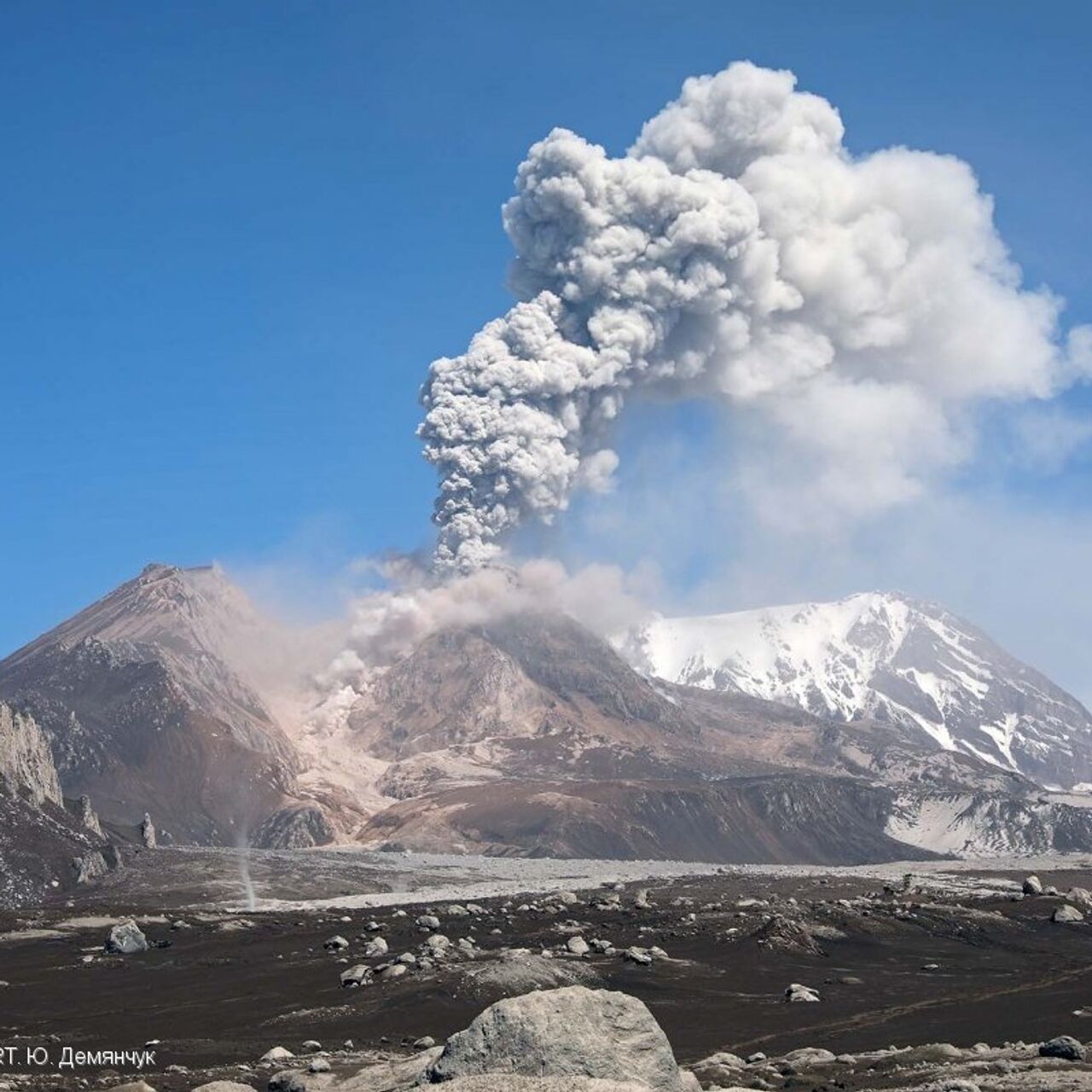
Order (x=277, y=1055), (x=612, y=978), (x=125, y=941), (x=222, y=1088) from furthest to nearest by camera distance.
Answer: (x=125, y=941)
(x=612, y=978)
(x=277, y=1055)
(x=222, y=1088)

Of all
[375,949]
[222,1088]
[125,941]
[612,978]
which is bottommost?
[612,978]

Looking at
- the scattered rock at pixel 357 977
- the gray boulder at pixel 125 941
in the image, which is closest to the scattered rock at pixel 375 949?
the scattered rock at pixel 357 977

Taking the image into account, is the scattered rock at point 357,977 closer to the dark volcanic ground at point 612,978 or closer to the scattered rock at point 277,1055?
the dark volcanic ground at point 612,978

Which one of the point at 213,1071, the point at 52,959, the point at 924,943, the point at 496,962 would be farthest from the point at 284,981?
the point at 924,943

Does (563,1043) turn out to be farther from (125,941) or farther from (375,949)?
(125,941)

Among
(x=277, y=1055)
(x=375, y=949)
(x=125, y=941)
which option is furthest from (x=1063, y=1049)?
(x=125, y=941)

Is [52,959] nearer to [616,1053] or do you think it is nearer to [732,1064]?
[732,1064]
